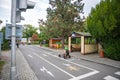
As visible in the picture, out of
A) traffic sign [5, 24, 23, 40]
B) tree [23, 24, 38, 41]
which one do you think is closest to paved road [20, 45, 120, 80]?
traffic sign [5, 24, 23, 40]

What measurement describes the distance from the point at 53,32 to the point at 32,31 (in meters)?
67.2

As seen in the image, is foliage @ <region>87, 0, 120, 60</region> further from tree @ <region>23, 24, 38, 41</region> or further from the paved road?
tree @ <region>23, 24, 38, 41</region>

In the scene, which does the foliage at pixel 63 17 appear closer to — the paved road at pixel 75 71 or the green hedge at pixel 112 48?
the green hedge at pixel 112 48

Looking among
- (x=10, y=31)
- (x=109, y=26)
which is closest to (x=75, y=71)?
(x=109, y=26)

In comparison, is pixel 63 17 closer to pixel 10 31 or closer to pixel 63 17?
pixel 63 17

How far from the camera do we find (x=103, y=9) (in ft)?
68.7

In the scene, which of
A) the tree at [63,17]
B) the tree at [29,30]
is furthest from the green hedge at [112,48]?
the tree at [29,30]

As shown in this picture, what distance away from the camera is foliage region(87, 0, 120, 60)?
19.4 meters

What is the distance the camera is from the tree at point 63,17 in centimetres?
4016

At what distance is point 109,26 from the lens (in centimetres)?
1964

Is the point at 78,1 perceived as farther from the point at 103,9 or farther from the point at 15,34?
the point at 15,34

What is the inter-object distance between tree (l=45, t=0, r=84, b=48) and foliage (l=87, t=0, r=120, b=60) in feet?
57.3

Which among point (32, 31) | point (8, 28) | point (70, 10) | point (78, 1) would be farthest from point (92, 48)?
point (32, 31)

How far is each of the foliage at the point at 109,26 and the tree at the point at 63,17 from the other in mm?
17457
